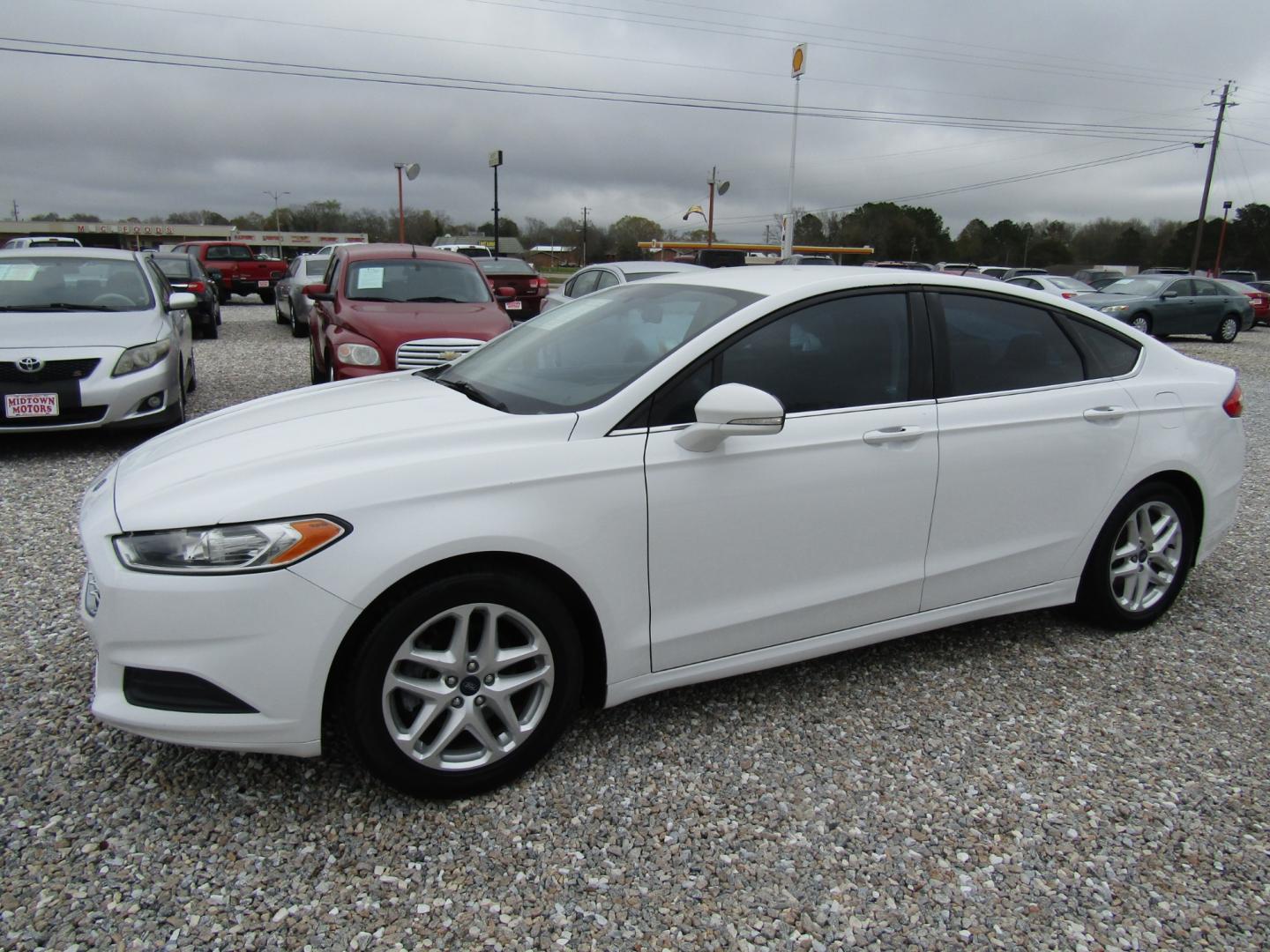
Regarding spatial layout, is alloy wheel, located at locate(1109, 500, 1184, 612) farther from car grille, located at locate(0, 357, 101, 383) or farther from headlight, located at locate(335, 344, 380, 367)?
car grille, located at locate(0, 357, 101, 383)

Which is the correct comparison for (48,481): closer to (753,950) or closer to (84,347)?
(84,347)

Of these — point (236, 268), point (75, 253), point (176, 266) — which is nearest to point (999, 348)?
→ point (75, 253)

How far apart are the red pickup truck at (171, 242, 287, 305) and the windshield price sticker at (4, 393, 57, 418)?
1840 centimetres

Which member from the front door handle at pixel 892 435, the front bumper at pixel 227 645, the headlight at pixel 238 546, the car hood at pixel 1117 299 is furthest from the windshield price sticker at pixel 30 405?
the car hood at pixel 1117 299

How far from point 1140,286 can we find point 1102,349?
19.1 m

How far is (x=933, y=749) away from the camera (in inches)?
116

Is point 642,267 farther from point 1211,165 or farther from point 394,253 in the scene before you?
point 1211,165

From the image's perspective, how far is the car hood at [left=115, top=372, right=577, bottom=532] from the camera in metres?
2.32

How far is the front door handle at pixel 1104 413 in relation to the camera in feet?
11.5

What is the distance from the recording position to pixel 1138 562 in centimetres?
383

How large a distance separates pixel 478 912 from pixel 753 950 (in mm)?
678

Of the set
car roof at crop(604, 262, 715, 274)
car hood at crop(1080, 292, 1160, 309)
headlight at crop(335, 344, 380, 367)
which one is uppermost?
car roof at crop(604, 262, 715, 274)

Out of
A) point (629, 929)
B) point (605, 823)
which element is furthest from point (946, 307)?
point (629, 929)

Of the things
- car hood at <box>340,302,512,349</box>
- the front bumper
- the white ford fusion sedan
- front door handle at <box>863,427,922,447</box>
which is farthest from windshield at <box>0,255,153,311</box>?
front door handle at <box>863,427,922,447</box>
